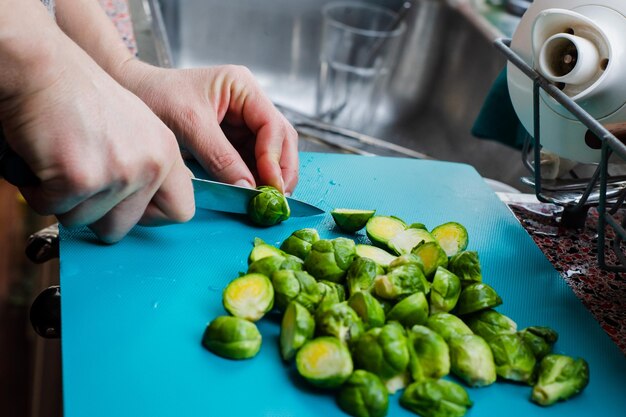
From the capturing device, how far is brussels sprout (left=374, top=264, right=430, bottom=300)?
3.34 ft

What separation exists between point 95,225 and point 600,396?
0.84 m

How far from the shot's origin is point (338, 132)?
1.91 meters

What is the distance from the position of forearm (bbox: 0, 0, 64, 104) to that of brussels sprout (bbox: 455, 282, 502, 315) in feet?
2.27

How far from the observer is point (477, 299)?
103 centimetres

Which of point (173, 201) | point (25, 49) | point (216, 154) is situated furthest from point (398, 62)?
point (25, 49)

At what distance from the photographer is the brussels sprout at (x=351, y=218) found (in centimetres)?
123

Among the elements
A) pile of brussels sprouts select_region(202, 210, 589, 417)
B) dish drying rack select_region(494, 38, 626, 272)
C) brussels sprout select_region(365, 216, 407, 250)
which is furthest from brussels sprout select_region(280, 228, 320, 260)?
dish drying rack select_region(494, 38, 626, 272)

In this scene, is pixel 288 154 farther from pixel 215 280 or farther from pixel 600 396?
pixel 600 396

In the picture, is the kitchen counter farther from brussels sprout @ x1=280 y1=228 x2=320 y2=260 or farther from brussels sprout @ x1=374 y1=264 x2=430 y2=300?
brussels sprout @ x1=280 y1=228 x2=320 y2=260

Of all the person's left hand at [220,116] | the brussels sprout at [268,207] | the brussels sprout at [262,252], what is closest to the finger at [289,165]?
the person's left hand at [220,116]

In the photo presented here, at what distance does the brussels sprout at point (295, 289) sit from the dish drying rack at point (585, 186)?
1.53 ft

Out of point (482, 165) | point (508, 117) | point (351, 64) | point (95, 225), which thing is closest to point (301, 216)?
point (95, 225)

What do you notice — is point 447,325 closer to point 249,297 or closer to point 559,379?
point 559,379

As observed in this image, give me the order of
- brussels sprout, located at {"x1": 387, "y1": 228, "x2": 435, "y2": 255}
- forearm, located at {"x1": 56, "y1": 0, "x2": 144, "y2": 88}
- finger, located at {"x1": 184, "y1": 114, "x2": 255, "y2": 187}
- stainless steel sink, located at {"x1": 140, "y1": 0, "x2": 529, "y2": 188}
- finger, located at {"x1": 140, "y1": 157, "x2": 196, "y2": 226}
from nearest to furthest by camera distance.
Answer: finger, located at {"x1": 140, "y1": 157, "x2": 196, "y2": 226} → brussels sprout, located at {"x1": 387, "y1": 228, "x2": 435, "y2": 255} → finger, located at {"x1": 184, "y1": 114, "x2": 255, "y2": 187} → forearm, located at {"x1": 56, "y1": 0, "x2": 144, "y2": 88} → stainless steel sink, located at {"x1": 140, "y1": 0, "x2": 529, "y2": 188}
